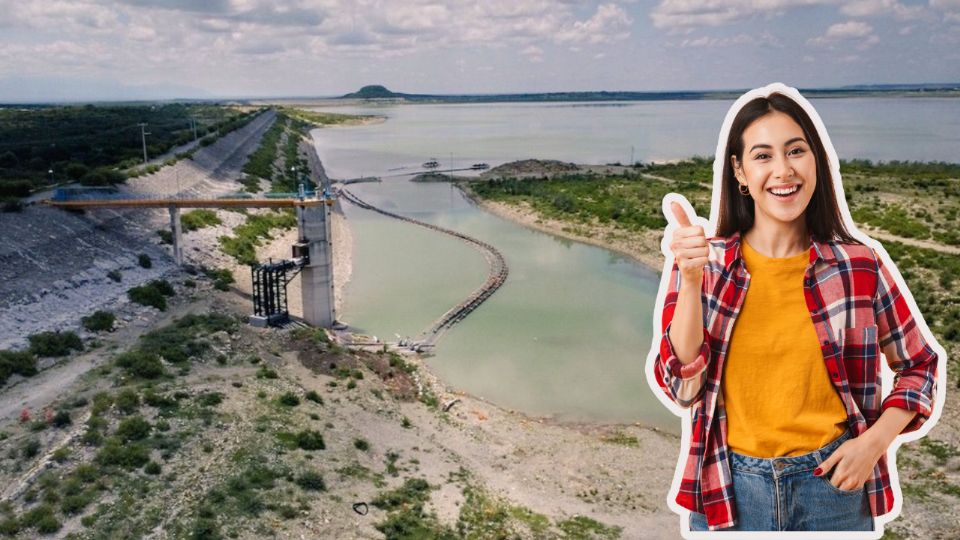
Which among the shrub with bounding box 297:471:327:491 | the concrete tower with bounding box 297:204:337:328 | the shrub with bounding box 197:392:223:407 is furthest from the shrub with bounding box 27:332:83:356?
the shrub with bounding box 297:471:327:491

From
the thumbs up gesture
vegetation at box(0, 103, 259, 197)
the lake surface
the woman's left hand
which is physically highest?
the thumbs up gesture

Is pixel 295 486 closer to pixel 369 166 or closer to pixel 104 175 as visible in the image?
pixel 104 175

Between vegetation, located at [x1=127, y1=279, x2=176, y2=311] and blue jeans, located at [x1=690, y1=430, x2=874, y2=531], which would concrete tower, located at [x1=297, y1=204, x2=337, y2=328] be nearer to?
vegetation, located at [x1=127, y1=279, x2=176, y2=311]

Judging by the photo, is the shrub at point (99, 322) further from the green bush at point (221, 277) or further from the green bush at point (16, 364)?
the green bush at point (221, 277)

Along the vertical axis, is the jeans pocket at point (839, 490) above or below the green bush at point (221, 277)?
above

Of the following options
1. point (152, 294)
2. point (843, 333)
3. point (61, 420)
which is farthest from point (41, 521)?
point (152, 294)

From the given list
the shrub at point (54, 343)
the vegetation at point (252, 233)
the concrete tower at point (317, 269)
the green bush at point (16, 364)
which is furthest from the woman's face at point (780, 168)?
the vegetation at point (252, 233)
